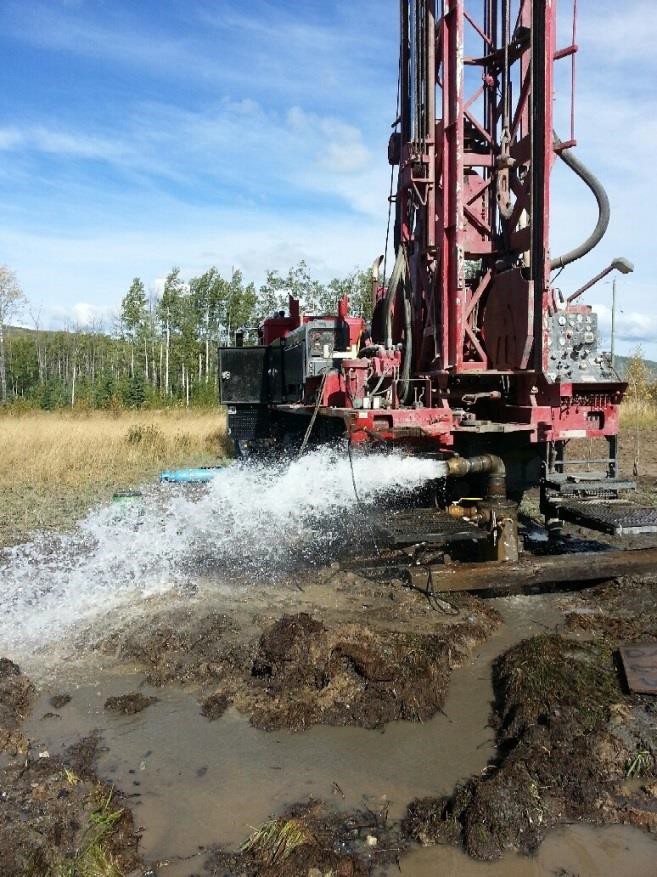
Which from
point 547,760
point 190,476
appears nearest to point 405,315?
point 547,760

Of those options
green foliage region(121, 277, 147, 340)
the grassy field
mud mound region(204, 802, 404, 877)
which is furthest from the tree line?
mud mound region(204, 802, 404, 877)

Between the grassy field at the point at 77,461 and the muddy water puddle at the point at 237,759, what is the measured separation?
4.98 metres

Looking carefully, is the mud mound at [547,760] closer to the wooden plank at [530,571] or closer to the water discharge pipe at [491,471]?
the wooden plank at [530,571]

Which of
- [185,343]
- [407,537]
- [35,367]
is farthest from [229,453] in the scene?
[35,367]

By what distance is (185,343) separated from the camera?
4800 cm

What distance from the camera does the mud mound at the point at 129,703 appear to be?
13.8 feet

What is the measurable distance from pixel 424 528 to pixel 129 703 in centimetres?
266

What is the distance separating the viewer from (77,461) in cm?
1461

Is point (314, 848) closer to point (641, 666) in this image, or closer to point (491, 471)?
point (641, 666)

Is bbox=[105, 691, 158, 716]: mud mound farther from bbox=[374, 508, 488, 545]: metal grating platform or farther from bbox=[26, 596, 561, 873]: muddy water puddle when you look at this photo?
bbox=[374, 508, 488, 545]: metal grating platform

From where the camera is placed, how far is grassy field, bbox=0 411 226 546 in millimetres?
10312

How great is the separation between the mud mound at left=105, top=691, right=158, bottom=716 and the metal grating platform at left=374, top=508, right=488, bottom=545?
2177mm

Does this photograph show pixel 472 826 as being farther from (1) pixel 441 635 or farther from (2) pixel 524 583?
(2) pixel 524 583

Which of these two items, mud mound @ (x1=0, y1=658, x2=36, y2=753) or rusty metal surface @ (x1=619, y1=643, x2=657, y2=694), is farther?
rusty metal surface @ (x1=619, y1=643, x2=657, y2=694)
